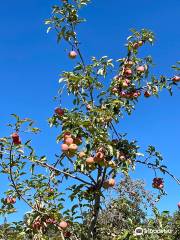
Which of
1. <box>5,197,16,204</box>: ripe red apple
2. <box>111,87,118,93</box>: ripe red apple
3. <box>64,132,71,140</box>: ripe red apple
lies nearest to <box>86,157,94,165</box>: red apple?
<box>64,132,71,140</box>: ripe red apple

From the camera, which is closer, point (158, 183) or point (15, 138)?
point (15, 138)

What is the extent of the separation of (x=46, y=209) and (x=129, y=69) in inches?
77.3

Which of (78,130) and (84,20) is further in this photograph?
(84,20)

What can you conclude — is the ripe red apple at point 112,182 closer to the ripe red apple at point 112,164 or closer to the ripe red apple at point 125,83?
the ripe red apple at point 112,164

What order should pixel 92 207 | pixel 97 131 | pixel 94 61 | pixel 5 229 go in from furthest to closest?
1. pixel 94 61
2. pixel 5 229
3. pixel 92 207
4. pixel 97 131

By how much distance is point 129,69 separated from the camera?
551cm

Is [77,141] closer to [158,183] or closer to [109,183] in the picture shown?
[109,183]

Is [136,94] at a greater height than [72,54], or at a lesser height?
lesser

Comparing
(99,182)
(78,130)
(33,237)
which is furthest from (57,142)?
(33,237)

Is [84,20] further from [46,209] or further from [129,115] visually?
[46,209]

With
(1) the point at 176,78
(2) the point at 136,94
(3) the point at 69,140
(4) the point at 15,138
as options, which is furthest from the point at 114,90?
(4) the point at 15,138

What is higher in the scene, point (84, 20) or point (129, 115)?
point (84, 20)

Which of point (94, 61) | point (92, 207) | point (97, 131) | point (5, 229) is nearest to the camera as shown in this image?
point (97, 131)

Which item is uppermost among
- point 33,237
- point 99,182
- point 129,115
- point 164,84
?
point 164,84
